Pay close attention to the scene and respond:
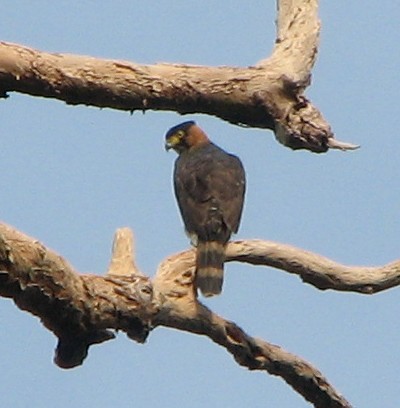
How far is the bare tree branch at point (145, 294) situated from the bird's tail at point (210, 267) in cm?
5

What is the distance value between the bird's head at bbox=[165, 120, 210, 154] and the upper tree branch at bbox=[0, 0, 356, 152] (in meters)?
2.52

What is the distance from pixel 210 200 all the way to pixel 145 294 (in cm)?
198

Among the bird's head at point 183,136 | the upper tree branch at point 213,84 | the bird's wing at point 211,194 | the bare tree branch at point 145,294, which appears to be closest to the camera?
the bare tree branch at point 145,294

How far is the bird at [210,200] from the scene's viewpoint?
5.72 m

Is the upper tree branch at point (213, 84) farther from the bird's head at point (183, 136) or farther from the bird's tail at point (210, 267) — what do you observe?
the bird's head at point (183, 136)

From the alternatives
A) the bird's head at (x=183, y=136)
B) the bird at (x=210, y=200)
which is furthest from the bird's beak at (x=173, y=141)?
the bird at (x=210, y=200)

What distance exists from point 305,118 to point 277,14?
2.74ft

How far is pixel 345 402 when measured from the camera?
5.20m

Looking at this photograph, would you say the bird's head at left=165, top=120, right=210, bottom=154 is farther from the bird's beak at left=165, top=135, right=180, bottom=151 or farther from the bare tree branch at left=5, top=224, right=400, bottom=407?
the bare tree branch at left=5, top=224, right=400, bottom=407

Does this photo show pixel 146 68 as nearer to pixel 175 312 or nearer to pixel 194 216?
pixel 175 312

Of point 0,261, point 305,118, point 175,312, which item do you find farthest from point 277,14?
point 0,261

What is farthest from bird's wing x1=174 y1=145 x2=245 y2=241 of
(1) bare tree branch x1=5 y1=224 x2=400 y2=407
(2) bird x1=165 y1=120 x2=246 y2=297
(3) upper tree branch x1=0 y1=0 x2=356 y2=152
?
(3) upper tree branch x1=0 y1=0 x2=356 y2=152

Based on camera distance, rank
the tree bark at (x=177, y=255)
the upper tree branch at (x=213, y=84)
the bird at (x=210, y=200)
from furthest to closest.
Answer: the bird at (x=210, y=200) → the upper tree branch at (x=213, y=84) → the tree bark at (x=177, y=255)

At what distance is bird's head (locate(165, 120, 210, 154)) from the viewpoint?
26.3 feet
